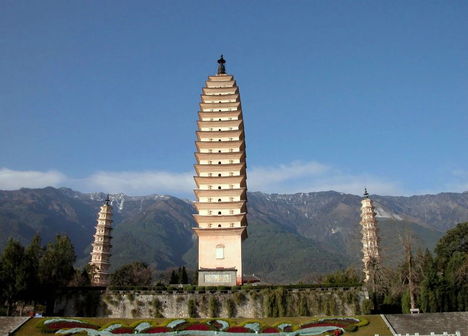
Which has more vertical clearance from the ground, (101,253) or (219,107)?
(219,107)

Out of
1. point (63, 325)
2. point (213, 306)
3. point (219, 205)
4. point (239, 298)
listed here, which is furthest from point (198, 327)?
point (219, 205)

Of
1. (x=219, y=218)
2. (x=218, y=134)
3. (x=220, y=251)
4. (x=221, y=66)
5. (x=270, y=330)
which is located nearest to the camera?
(x=270, y=330)

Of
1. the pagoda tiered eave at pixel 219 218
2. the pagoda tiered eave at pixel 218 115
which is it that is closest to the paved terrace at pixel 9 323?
the pagoda tiered eave at pixel 219 218

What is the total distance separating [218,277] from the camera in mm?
46094

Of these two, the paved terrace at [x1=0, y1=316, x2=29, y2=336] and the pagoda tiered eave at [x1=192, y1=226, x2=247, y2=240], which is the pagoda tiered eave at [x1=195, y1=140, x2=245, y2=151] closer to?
the pagoda tiered eave at [x1=192, y1=226, x2=247, y2=240]

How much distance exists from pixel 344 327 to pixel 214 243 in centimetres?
1898

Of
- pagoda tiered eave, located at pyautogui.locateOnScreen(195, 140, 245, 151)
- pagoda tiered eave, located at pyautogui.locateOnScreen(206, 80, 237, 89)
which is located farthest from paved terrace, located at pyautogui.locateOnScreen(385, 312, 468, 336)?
pagoda tiered eave, located at pyautogui.locateOnScreen(206, 80, 237, 89)

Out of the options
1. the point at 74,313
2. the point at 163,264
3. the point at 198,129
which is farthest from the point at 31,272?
the point at 163,264

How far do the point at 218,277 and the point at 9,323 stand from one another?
1868 cm

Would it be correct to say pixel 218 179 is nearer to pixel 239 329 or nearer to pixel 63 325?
pixel 239 329

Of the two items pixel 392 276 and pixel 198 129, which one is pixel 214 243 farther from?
pixel 392 276

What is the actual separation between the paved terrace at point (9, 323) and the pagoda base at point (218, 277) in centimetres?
1646

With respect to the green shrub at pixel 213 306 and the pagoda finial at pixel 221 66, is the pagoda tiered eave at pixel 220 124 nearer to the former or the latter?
the pagoda finial at pixel 221 66

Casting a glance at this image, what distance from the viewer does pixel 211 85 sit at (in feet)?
196
